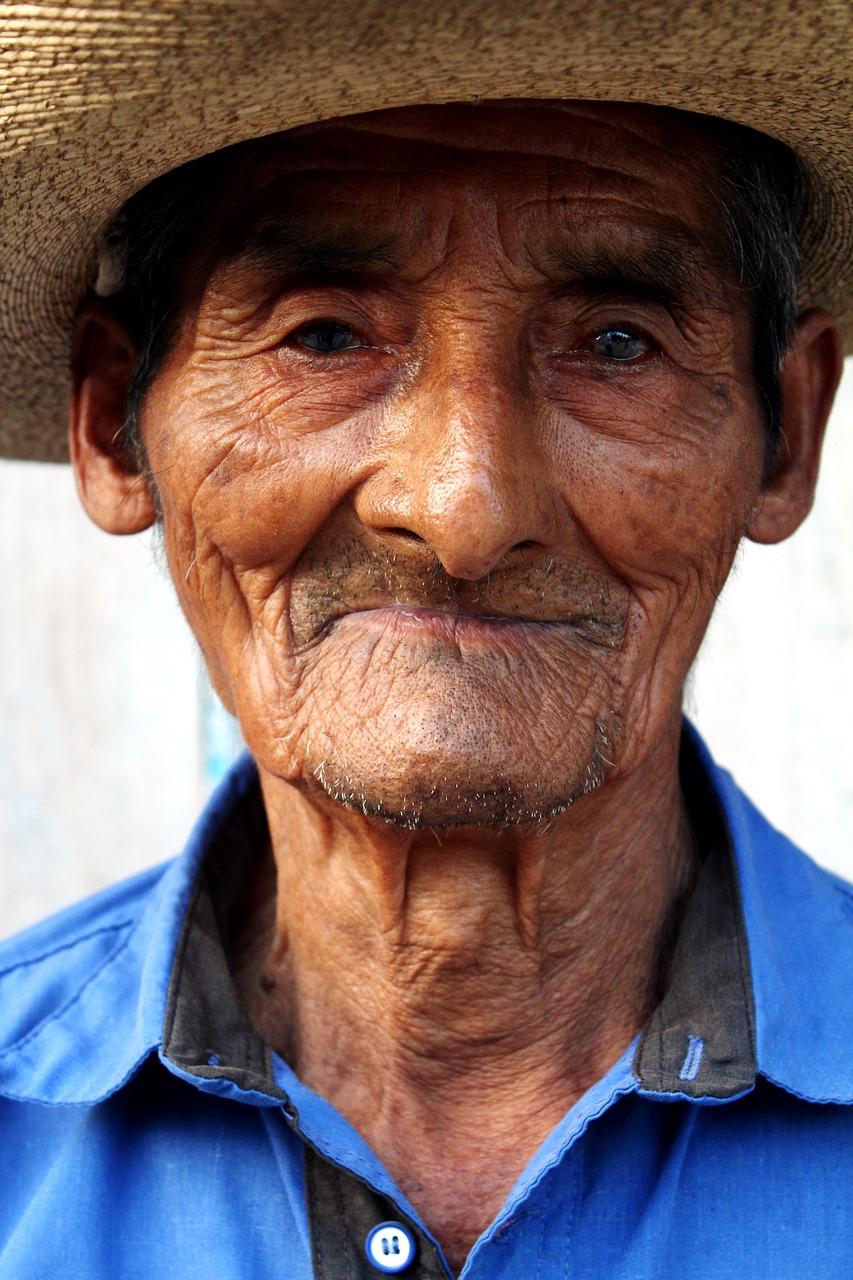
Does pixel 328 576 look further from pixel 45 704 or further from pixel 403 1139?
pixel 45 704

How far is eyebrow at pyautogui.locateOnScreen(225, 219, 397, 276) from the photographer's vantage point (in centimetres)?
176

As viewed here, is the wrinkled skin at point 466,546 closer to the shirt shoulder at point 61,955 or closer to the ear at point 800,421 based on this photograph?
the ear at point 800,421

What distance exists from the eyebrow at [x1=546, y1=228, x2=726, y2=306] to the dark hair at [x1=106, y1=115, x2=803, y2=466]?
0.06m

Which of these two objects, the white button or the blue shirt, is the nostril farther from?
the white button

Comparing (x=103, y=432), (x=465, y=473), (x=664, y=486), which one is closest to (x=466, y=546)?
(x=465, y=473)

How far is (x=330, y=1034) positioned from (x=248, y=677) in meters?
0.56

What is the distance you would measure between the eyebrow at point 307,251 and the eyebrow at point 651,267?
0.22m

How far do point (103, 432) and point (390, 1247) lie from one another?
129 centimetres

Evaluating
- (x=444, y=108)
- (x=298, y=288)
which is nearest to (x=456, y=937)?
(x=298, y=288)

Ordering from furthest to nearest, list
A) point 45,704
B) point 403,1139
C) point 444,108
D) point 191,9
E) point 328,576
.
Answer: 1. point 45,704
2. point 403,1139
3. point 328,576
4. point 444,108
5. point 191,9

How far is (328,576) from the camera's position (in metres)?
1.85

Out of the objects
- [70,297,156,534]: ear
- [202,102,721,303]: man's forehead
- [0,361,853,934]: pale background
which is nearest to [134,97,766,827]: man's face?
[202,102,721,303]: man's forehead

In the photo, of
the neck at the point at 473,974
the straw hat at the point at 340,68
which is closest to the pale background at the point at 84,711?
the neck at the point at 473,974

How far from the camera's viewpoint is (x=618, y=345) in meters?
1.86
